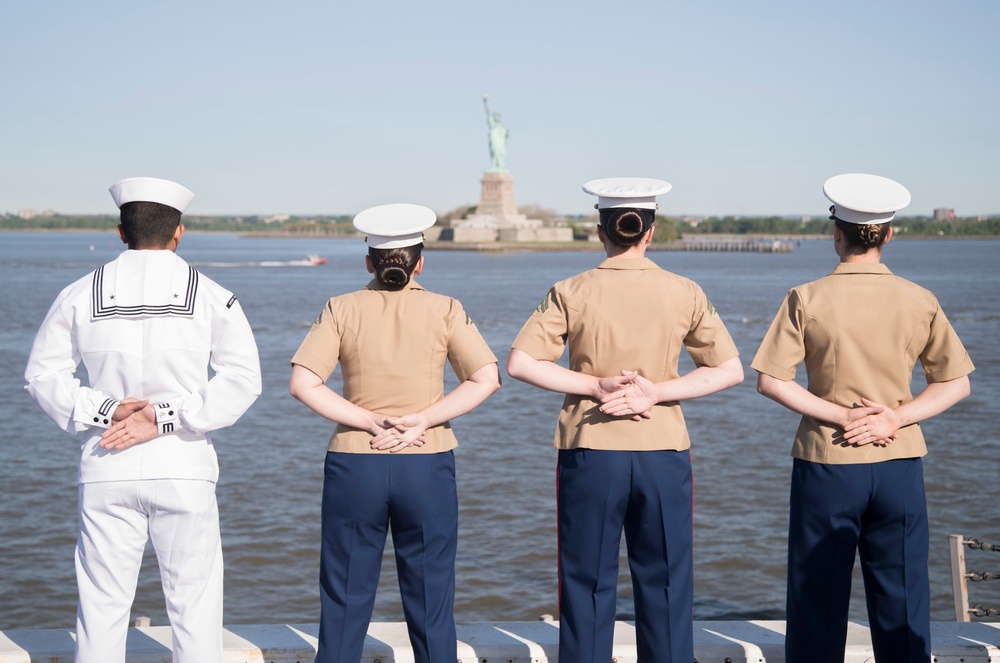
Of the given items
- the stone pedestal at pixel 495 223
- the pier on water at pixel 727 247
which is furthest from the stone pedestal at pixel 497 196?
the pier on water at pixel 727 247

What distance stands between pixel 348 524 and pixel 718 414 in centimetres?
1635

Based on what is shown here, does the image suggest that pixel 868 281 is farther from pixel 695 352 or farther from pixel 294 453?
pixel 294 453

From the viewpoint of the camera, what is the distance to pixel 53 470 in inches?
588

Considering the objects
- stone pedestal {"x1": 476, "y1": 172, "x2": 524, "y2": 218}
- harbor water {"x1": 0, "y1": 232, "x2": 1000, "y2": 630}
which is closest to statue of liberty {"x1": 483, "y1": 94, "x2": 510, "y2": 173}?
stone pedestal {"x1": 476, "y1": 172, "x2": 524, "y2": 218}

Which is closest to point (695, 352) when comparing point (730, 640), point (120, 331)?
point (730, 640)

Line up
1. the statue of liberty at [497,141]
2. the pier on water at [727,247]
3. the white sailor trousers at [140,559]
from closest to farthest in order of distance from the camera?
the white sailor trousers at [140,559] → the statue of liberty at [497,141] → the pier on water at [727,247]

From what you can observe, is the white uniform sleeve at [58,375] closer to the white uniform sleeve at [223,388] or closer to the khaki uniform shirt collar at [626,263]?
the white uniform sleeve at [223,388]

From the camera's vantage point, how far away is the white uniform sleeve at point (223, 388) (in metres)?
3.79

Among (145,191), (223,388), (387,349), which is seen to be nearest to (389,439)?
(387,349)

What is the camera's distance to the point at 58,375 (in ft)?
Result: 12.8

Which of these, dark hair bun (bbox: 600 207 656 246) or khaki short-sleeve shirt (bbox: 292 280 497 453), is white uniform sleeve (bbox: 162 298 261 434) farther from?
dark hair bun (bbox: 600 207 656 246)

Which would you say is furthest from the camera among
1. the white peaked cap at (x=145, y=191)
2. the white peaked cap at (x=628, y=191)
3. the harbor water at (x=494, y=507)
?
the harbor water at (x=494, y=507)

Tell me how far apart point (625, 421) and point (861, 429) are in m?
0.88

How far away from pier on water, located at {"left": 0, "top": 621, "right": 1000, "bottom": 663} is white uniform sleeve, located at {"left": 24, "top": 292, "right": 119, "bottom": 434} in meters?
1.22
